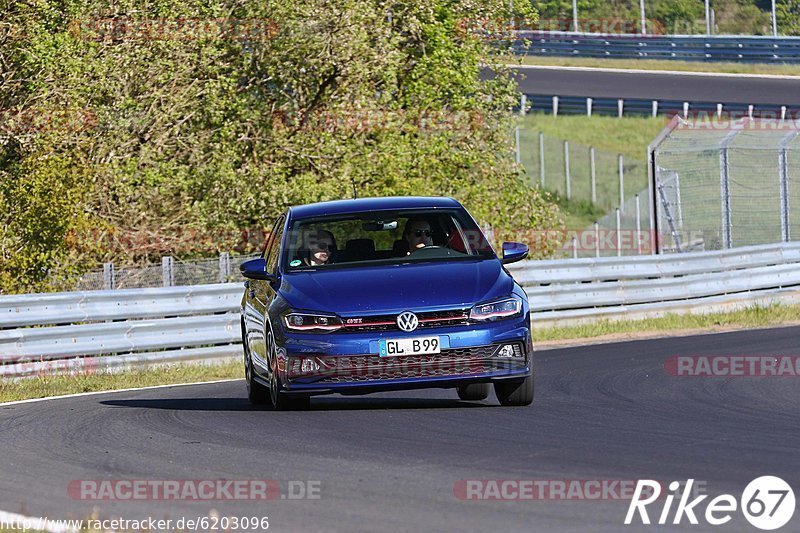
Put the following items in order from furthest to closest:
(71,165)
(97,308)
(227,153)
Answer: (227,153), (71,165), (97,308)

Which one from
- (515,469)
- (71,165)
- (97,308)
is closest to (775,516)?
(515,469)

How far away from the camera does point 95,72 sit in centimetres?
2294

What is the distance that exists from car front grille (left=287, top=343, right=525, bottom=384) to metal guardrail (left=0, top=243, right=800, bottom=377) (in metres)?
6.85

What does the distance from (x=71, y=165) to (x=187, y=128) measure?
4024mm

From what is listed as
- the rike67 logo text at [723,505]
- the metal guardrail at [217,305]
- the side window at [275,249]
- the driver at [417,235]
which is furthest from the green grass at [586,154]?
the rike67 logo text at [723,505]

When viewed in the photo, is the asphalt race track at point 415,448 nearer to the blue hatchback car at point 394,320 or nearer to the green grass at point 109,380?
the blue hatchback car at point 394,320

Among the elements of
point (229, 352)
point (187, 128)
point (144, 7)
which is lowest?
point (229, 352)

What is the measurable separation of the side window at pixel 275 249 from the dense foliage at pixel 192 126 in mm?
7872

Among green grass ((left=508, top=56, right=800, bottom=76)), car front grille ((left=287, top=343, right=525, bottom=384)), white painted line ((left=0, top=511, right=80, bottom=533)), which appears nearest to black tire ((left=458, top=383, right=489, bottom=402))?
car front grille ((left=287, top=343, right=525, bottom=384))

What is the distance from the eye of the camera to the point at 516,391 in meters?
10.7

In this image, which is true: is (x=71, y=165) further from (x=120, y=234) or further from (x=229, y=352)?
(x=229, y=352)

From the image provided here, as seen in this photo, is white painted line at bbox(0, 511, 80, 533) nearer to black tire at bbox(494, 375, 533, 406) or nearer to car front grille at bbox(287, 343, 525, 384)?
car front grille at bbox(287, 343, 525, 384)

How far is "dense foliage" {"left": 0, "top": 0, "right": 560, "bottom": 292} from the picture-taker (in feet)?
69.9

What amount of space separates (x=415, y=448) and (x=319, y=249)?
119 inches
